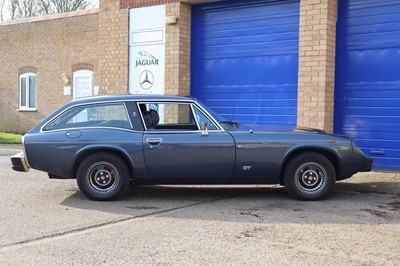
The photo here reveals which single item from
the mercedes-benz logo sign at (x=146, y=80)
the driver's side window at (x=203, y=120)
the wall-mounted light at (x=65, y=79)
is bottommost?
the driver's side window at (x=203, y=120)

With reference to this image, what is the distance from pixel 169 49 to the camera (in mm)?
13172

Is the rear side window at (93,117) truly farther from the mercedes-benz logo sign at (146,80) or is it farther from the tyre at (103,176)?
the mercedes-benz logo sign at (146,80)

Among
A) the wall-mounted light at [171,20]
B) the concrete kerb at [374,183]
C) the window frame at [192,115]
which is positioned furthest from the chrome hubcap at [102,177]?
the wall-mounted light at [171,20]

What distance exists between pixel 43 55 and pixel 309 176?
14.7 meters

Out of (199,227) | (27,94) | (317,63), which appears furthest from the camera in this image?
(27,94)

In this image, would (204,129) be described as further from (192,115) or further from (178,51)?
(178,51)

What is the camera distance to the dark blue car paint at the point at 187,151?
741cm

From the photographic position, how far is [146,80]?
45.2 feet

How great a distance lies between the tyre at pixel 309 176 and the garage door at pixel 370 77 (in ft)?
11.5

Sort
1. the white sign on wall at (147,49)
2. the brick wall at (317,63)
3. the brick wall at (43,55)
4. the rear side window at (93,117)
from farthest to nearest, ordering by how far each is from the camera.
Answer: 1. the brick wall at (43,55)
2. the white sign on wall at (147,49)
3. the brick wall at (317,63)
4. the rear side window at (93,117)

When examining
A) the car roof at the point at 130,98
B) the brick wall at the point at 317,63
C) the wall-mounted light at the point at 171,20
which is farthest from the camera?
the wall-mounted light at the point at 171,20

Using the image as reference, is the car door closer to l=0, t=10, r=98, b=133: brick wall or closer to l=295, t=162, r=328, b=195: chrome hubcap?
l=295, t=162, r=328, b=195: chrome hubcap

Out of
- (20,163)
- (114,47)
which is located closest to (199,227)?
(20,163)

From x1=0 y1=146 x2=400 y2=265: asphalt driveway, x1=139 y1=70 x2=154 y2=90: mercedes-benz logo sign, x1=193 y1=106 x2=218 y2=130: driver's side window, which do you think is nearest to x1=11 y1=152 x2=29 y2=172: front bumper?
x1=0 y1=146 x2=400 y2=265: asphalt driveway
